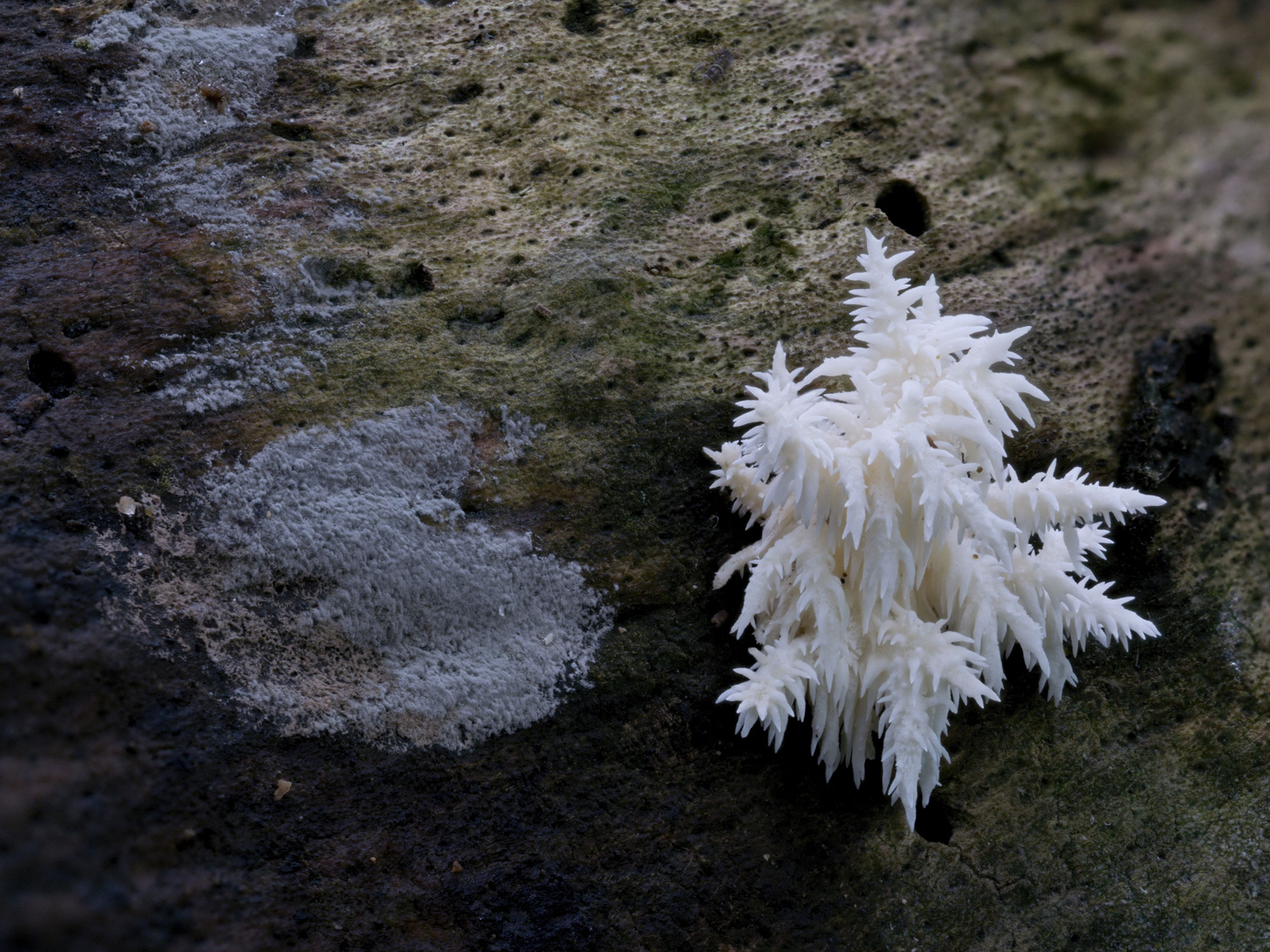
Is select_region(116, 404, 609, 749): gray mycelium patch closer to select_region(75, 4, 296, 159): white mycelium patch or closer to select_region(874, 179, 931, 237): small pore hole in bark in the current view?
select_region(75, 4, 296, 159): white mycelium patch

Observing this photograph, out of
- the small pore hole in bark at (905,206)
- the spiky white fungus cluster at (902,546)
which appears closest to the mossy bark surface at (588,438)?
the small pore hole in bark at (905,206)

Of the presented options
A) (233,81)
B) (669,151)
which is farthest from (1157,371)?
(233,81)

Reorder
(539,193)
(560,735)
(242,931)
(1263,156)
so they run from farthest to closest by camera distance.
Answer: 1. (539,193)
2. (560,735)
3. (242,931)
4. (1263,156)

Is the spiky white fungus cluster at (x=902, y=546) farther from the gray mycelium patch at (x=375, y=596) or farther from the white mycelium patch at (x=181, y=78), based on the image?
the white mycelium patch at (x=181, y=78)

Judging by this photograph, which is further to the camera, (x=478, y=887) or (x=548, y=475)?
(x=548, y=475)

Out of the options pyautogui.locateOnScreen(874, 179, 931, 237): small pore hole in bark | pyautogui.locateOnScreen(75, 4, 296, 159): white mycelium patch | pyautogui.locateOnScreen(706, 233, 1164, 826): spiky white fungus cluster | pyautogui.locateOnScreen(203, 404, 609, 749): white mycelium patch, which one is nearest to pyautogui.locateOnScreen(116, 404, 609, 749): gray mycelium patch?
pyautogui.locateOnScreen(203, 404, 609, 749): white mycelium patch

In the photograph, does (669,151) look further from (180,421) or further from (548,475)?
(180,421)

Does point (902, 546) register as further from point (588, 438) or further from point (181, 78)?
point (181, 78)
